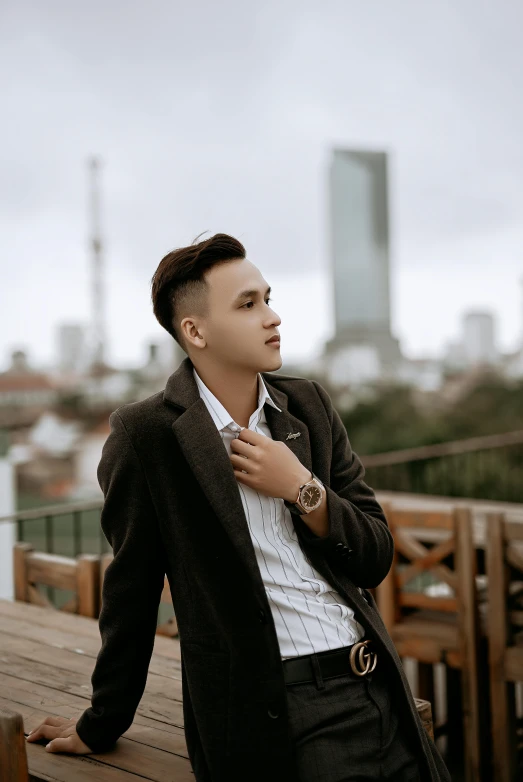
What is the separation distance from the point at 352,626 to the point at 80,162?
2354 cm

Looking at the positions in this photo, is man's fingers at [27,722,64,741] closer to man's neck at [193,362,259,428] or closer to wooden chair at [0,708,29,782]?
wooden chair at [0,708,29,782]

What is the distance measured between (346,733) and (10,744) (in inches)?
20.2

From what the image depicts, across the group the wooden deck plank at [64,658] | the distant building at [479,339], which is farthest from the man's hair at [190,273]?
the distant building at [479,339]

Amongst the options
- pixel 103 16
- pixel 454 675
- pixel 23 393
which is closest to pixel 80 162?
pixel 23 393

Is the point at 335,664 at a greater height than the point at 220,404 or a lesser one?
lesser

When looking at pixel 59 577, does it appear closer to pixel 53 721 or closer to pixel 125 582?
pixel 53 721

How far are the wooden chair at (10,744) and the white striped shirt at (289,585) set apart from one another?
42cm

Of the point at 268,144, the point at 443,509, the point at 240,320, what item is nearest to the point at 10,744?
the point at 240,320

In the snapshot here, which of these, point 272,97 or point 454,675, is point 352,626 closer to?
point 454,675

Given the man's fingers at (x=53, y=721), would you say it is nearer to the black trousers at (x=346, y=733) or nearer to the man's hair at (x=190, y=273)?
the black trousers at (x=346, y=733)

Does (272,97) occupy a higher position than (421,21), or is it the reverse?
(272,97)

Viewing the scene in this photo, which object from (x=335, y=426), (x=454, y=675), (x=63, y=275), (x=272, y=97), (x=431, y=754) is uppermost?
(x=272, y=97)

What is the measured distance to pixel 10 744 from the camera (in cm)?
110

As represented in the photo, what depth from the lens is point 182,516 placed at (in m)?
1.33
